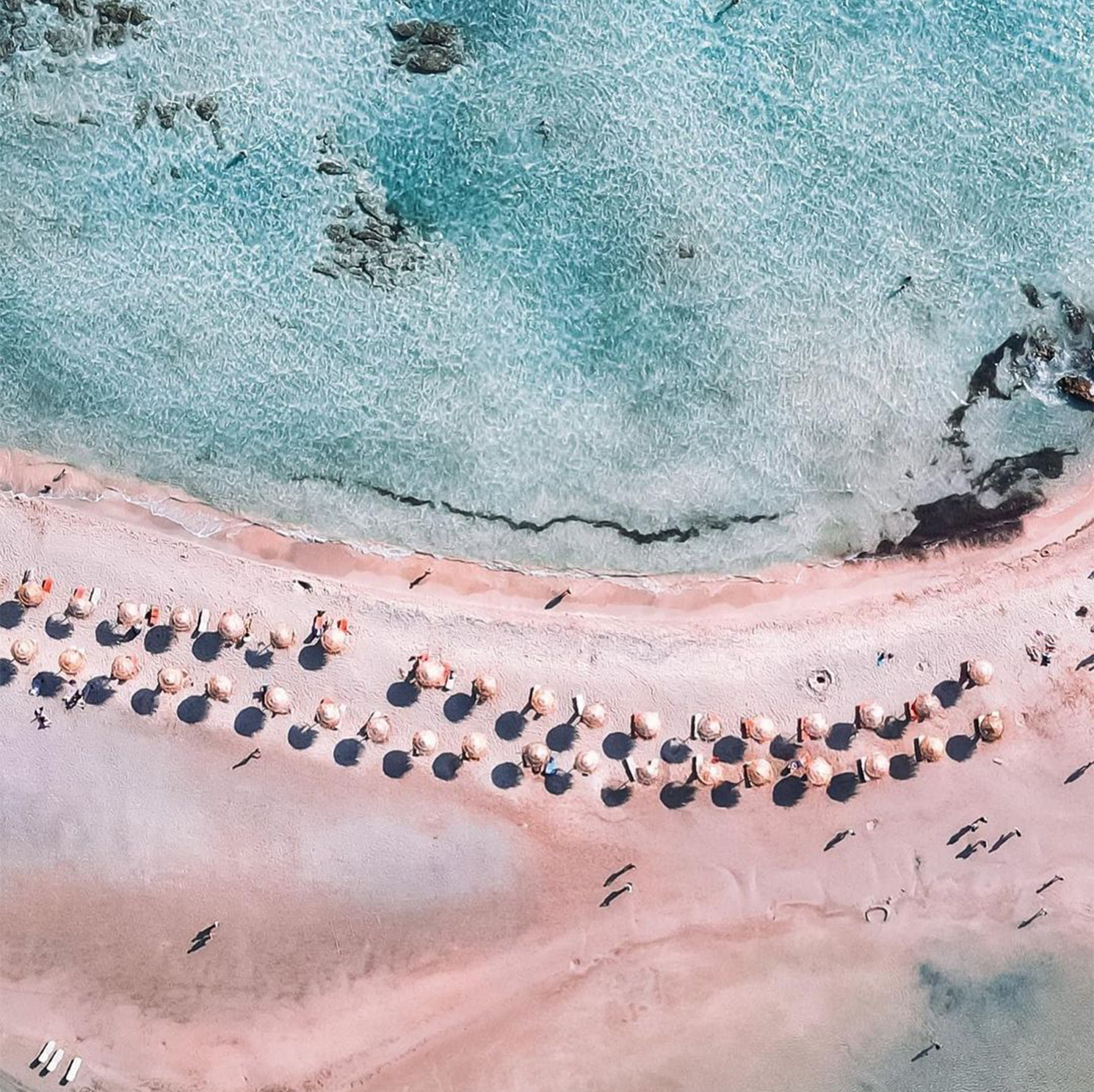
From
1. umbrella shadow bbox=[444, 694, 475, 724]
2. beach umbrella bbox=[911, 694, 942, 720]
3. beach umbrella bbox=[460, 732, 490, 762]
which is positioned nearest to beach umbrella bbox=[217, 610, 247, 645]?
umbrella shadow bbox=[444, 694, 475, 724]

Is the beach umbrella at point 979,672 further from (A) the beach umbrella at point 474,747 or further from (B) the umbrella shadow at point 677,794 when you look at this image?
(A) the beach umbrella at point 474,747

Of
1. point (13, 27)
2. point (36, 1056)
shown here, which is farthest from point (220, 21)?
point (36, 1056)

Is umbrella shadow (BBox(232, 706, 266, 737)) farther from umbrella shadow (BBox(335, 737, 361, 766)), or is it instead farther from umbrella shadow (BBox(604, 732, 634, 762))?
umbrella shadow (BBox(604, 732, 634, 762))

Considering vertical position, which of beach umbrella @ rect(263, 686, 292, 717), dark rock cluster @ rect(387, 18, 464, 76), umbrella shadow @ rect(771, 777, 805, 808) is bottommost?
beach umbrella @ rect(263, 686, 292, 717)

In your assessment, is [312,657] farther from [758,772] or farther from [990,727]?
[990,727]

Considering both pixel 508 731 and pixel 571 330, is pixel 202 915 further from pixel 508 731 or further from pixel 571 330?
pixel 571 330

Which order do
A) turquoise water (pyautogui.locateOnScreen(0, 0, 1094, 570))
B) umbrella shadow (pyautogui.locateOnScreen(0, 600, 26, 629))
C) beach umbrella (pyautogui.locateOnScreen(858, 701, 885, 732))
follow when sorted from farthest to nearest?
turquoise water (pyautogui.locateOnScreen(0, 0, 1094, 570)) < umbrella shadow (pyautogui.locateOnScreen(0, 600, 26, 629)) < beach umbrella (pyautogui.locateOnScreen(858, 701, 885, 732))
